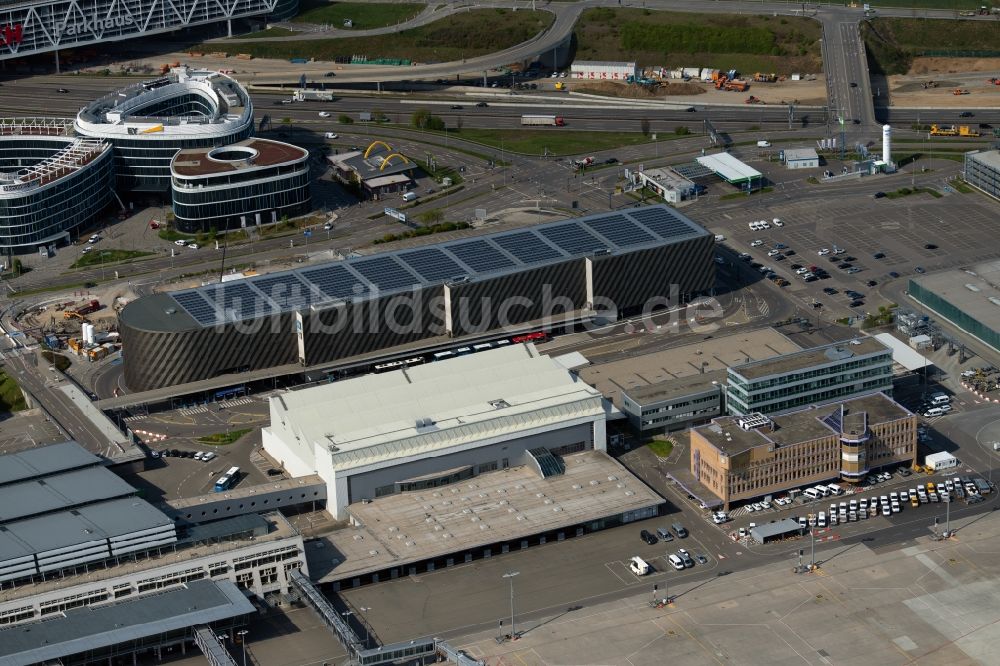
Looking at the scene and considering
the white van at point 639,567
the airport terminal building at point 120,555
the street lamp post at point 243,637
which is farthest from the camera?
the white van at point 639,567

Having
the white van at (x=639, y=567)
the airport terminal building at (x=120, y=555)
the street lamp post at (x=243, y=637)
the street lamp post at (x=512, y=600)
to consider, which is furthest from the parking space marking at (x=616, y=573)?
the street lamp post at (x=243, y=637)

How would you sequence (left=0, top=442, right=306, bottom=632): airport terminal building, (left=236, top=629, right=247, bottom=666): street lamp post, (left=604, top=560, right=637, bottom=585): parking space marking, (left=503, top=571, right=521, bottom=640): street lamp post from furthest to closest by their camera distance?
(left=604, top=560, right=637, bottom=585): parking space marking, (left=503, top=571, right=521, bottom=640): street lamp post, (left=0, top=442, right=306, bottom=632): airport terminal building, (left=236, top=629, right=247, bottom=666): street lamp post

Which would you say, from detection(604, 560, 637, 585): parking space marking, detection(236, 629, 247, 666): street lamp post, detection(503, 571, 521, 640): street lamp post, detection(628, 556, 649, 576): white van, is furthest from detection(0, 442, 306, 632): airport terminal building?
detection(628, 556, 649, 576): white van

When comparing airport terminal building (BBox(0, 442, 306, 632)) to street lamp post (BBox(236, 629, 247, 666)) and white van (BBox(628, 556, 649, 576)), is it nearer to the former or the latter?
street lamp post (BBox(236, 629, 247, 666))

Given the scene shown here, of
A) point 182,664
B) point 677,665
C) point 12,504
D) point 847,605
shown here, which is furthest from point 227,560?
point 847,605

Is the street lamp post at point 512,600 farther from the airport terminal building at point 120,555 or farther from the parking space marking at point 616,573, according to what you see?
the airport terminal building at point 120,555

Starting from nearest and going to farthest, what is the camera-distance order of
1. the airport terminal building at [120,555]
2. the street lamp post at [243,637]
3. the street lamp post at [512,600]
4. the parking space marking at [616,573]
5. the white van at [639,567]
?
the street lamp post at [243,637], the airport terminal building at [120,555], the street lamp post at [512,600], the parking space marking at [616,573], the white van at [639,567]

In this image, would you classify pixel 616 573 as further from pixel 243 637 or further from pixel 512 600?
pixel 243 637

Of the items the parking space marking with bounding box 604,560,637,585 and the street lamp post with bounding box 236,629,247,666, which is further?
the parking space marking with bounding box 604,560,637,585

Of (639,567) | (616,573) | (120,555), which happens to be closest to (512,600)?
(616,573)
